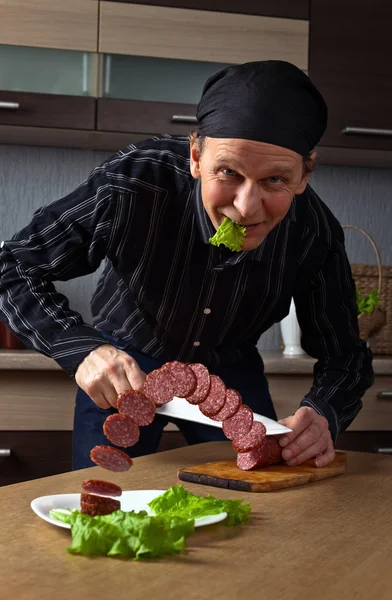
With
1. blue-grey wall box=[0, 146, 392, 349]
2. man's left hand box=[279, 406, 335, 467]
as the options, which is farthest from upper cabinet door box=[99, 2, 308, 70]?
man's left hand box=[279, 406, 335, 467]

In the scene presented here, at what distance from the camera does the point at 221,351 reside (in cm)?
189

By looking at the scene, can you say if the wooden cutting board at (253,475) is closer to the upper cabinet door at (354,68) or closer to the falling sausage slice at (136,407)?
the falling sausage slice at (136,407)

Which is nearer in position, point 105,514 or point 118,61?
point 105,514

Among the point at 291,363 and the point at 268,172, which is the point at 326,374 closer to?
the point at 268,172

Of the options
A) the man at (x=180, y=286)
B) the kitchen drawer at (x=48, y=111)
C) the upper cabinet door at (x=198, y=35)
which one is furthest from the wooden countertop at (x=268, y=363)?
the upper cabinet door at (x=198, y=35)

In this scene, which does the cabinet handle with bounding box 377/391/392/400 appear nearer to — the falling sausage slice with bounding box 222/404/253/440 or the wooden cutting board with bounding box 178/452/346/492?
the wooden cutting board with bounding box 178/452/346/492

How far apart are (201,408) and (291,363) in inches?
54.4

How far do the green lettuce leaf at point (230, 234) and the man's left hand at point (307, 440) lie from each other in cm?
35

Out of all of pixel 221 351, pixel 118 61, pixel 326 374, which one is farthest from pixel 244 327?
pixel 118 61

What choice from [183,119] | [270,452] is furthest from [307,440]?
[183,119]

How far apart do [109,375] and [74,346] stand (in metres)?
0.18

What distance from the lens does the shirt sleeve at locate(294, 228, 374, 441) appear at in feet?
6.05

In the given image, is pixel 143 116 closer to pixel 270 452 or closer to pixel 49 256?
pixel 49 256

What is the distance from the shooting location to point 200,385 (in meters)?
1.40
